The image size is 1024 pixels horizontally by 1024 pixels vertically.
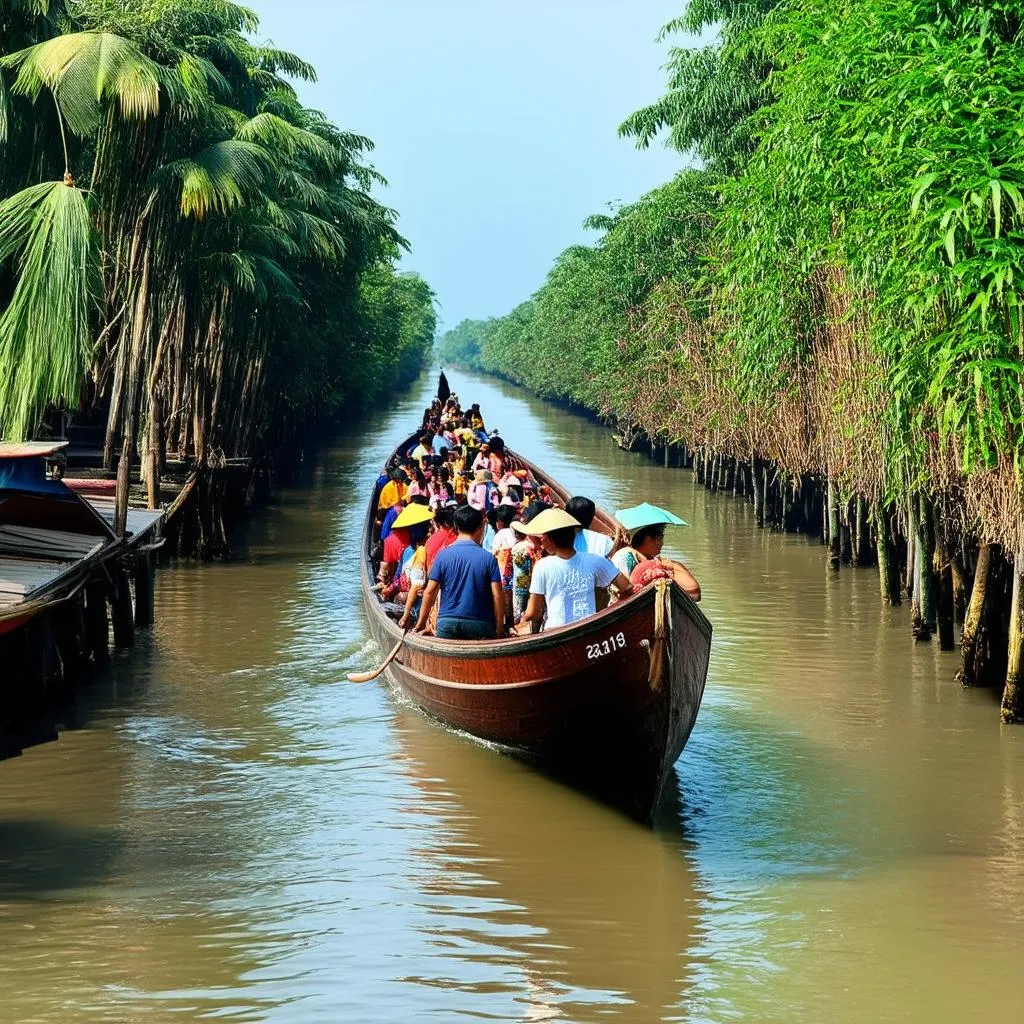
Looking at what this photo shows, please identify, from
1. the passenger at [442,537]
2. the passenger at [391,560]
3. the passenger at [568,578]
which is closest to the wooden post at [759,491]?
the passenger at [391,560]

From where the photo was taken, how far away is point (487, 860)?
1003 centimetres

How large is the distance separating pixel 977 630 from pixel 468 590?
18.6ft

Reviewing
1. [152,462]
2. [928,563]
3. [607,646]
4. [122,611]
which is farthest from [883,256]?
[152,462]

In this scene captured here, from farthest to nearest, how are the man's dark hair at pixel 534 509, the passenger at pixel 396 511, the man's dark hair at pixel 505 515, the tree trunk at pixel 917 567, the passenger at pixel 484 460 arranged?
the passenger at pixel 484 460
the tree trunk at pixel 917 567
the passenger at pixel 396 511
the man's dark hair at pixel 505 515
the man's dark hair at pixel 534 509

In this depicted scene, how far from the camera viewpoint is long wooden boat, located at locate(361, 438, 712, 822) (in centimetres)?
978

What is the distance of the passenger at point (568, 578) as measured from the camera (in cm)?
1050

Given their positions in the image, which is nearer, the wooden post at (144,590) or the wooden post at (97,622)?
the wooden post at (97,622)

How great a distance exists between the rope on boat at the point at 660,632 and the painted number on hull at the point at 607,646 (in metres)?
0.22

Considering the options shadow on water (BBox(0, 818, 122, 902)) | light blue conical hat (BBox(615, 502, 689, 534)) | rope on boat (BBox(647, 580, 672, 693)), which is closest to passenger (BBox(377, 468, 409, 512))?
shadow on water (BBox(0, 818, 122, 902))

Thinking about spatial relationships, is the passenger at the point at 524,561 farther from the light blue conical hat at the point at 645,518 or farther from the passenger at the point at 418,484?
the passenger at the point at 418,484

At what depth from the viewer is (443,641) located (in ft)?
38.3

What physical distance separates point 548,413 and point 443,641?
73.4 meters

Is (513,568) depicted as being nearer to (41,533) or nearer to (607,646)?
(607,646)

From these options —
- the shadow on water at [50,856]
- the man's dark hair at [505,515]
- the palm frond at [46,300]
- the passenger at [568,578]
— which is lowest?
the shadow on water at [50,856]
